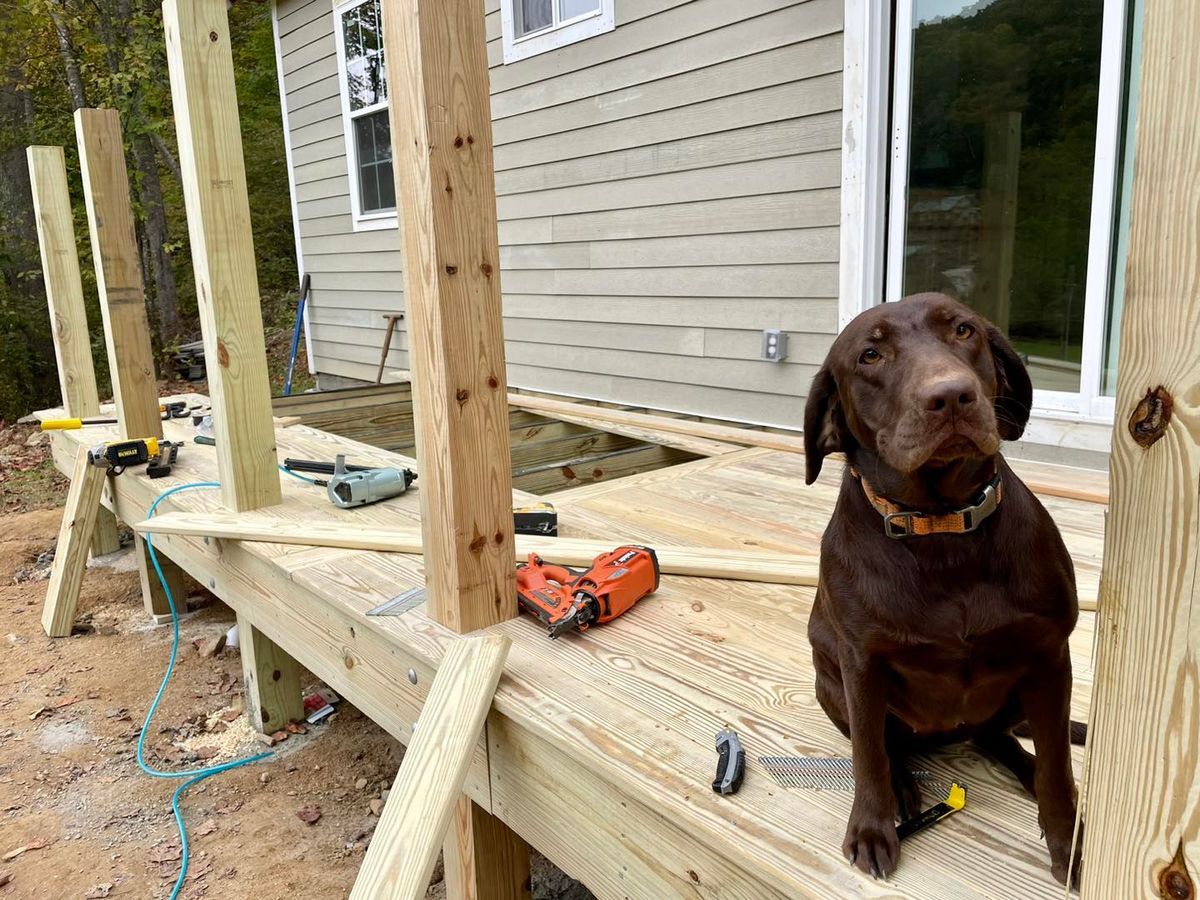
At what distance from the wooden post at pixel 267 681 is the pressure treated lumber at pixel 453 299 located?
1511 millimetres

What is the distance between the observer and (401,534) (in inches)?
116

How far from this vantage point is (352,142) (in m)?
8.46

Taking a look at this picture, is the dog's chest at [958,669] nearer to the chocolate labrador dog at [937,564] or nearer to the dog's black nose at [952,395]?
the chocolate labrador dog at [937,564]

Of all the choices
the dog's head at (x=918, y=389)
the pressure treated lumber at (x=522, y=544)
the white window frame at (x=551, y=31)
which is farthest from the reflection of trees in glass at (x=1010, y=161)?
the dog's head at (x=918, y=389)

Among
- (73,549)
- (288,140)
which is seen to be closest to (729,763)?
(73,549)

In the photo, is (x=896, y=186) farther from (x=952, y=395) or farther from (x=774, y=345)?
(x=952, y=395)

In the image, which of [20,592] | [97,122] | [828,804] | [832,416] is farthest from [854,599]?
[20,592]

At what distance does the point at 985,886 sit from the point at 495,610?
132 centimetres

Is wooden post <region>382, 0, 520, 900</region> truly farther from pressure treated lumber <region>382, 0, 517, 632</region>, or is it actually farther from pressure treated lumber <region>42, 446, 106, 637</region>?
pressure treated lumber <region>42, 446, 106, 637</region>

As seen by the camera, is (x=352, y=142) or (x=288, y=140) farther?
(x=288, y=140)

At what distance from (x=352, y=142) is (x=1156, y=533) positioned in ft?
28.6

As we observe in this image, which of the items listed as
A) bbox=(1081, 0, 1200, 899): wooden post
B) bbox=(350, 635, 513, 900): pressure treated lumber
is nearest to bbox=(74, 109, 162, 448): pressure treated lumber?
bbox=(350, 635, 513, 900): pressure treated lumber

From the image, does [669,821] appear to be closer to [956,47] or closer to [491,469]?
[491,469]

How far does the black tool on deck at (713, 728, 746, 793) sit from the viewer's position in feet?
5.05
